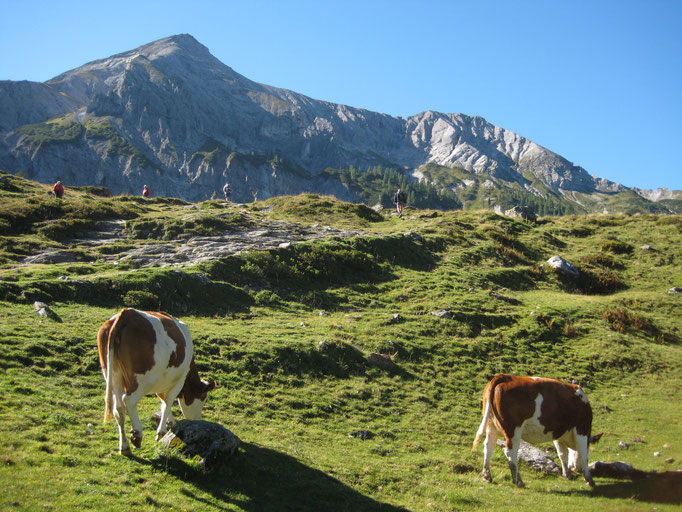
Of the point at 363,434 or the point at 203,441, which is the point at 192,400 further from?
the point at 363,434

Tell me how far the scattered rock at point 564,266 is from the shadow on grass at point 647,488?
23682 millimetres

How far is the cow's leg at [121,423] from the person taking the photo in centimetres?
934

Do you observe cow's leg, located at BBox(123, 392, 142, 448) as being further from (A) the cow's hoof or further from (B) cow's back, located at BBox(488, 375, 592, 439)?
(B) cow's back, located at BBox(488, 375, 592, 439)

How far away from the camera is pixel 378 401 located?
52.7 ft

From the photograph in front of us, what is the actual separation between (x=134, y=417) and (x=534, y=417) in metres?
9.60

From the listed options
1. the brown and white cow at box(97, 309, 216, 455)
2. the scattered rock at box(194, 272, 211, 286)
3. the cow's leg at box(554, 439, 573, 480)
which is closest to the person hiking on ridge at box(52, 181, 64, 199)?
the scattered rock at box(194, 272, 211, 286)

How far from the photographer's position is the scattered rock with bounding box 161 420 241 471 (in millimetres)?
9219

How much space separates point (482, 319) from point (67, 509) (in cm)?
2072

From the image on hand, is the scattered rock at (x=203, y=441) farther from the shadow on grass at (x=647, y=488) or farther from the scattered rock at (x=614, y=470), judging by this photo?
the scattered rock at (x=614, y=470)

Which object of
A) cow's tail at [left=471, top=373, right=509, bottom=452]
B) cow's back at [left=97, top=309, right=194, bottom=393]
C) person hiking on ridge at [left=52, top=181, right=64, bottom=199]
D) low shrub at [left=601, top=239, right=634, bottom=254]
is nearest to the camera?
cow's back at [left=97, top=309, right=194, bottom=393]

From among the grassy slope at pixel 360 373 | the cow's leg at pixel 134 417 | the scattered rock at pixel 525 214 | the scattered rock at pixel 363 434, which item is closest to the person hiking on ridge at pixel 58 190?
the grassy slope at pixel 360 373

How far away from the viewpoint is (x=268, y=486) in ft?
30.4

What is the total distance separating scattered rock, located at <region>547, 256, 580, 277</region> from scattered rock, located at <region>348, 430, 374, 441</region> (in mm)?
24863

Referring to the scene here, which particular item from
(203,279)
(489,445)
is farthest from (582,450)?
(203,279)
